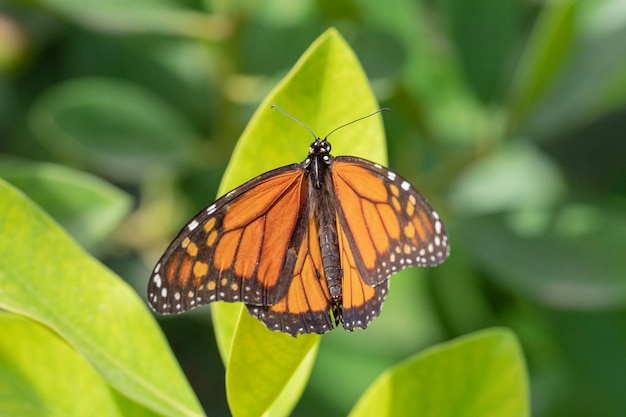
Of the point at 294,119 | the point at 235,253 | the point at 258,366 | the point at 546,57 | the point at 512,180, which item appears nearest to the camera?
the point at 258,366

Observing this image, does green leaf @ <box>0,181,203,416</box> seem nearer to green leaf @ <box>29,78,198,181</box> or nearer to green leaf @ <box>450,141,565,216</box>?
green leaf @ <box>29,78,198,181</box>

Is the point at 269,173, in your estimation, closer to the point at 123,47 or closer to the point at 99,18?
the point at 99,18

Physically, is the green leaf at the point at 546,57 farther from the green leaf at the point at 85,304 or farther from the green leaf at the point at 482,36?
the green leaf at the point at 85,304

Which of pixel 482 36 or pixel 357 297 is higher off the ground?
pixel 482 36

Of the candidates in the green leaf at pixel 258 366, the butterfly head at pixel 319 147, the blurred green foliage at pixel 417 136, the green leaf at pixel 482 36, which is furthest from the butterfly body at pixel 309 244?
the green leaf at pixel 482 36

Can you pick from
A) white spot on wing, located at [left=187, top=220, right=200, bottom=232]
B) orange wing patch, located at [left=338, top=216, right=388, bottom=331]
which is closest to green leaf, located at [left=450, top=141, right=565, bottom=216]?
orange wing patch, located at [left=338, top=216, right=388, bottom=331]

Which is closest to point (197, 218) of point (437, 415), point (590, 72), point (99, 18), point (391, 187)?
point (391, 187)

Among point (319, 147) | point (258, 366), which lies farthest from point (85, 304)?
point (319, 147)

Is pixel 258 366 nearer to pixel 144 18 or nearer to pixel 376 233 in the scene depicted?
pixel 376 233
